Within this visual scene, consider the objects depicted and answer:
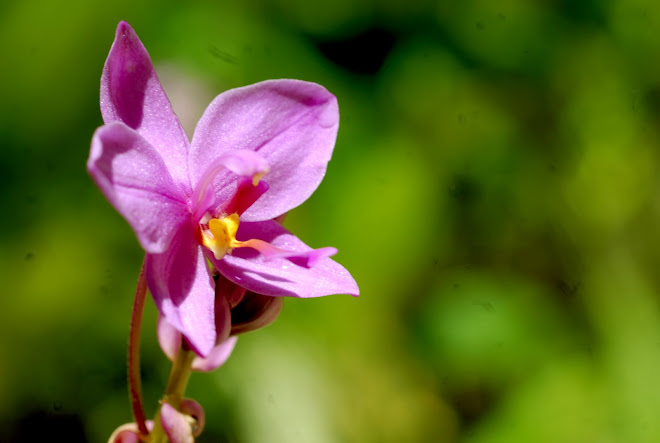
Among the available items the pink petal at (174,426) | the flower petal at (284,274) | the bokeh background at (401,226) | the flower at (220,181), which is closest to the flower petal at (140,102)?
the flower at (220,181)

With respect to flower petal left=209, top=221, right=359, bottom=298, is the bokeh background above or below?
below

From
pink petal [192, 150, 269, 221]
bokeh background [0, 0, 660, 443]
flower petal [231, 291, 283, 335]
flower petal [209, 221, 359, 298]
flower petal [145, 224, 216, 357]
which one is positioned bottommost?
bokeh background [0, 0, 660, 443]

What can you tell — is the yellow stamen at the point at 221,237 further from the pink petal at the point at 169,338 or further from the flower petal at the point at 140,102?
the pink petal at the point at 169,338

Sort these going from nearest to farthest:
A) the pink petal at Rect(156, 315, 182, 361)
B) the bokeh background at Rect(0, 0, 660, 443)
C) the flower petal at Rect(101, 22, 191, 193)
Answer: the flower petal at Rect(101, 22, 191, 193) < the pink petal at Rect(156, 315, 182, 361) < the bokeh background at Rect(0, 0, 660, 443)

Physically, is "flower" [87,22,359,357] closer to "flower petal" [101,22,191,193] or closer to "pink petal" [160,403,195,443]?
"flower petal" [101,22,191,193]

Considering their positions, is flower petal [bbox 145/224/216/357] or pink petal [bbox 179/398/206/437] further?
pink petal [bbox 179/398/206/437]

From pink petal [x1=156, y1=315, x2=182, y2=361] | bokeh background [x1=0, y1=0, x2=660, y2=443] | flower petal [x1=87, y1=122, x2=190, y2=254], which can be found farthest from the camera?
bokeh background [x1=0, y1=0, x2=660, y2=443]

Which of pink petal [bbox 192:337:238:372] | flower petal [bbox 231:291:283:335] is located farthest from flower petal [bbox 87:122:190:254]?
pink petal [bbox 192:337:238:372]
